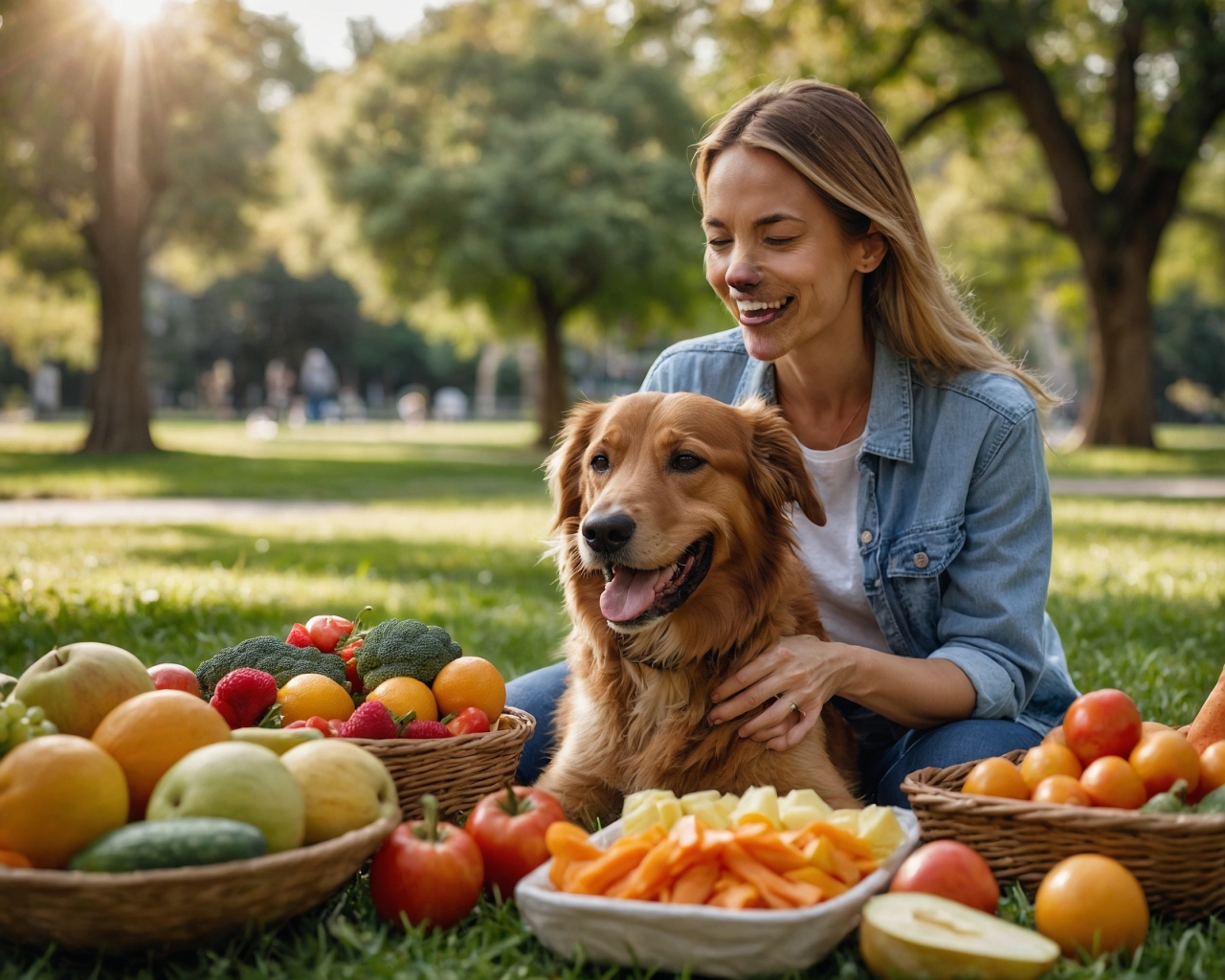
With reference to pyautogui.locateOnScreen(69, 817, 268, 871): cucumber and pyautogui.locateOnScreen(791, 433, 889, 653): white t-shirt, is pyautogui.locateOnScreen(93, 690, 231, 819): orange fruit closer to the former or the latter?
pyautogui.locateOnScreen(69, 817, 268, 871): cucumber

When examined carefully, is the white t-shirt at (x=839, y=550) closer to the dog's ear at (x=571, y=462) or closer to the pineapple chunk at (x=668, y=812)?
the dog's ear at (x=571, y=462)

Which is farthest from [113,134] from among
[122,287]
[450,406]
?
[450,406]

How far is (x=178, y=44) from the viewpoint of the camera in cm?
2052

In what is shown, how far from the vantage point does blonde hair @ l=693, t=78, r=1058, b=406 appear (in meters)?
3.43

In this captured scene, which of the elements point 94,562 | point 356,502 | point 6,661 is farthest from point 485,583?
point 356,502

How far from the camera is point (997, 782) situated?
8.92ft

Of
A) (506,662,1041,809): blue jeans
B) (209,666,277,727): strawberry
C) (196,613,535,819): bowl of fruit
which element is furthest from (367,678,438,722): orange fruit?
(506,662,1041,809): blue jeans

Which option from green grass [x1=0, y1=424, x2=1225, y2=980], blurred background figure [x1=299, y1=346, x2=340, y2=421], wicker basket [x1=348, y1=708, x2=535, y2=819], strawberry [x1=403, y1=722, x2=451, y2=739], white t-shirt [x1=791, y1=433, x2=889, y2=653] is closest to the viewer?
green grass [x1=0, y1=424, x2=1225, y2=980]

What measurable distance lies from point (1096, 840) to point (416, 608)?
176 inches

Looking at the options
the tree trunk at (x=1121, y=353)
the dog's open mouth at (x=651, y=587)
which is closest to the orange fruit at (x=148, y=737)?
the dog's open mouth at (x=651, y=587)

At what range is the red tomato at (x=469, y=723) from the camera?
3.14 m

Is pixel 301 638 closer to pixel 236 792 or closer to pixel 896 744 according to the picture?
pixel 236 792

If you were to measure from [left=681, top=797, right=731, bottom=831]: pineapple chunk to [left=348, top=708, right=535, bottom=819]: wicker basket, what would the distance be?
70 centimetres

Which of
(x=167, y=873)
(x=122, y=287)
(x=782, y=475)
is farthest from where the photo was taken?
(x=122, y=287)
